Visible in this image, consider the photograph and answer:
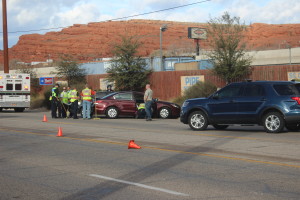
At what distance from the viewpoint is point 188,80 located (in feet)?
122

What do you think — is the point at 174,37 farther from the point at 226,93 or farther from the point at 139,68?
the point at 226,93

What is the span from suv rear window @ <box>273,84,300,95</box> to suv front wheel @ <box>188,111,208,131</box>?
2.72 metres

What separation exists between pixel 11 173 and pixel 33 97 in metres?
37.5

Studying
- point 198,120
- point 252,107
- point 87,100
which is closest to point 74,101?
point 87,100

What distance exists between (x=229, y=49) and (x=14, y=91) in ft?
51.3

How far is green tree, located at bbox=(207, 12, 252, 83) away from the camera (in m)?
31.6

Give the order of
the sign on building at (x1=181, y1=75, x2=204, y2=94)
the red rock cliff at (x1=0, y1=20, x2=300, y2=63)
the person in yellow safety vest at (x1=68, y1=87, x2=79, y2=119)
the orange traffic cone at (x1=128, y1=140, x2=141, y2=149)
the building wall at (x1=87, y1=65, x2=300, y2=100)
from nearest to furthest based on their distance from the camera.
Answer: the orange traffic cone at (x1=128, y1=140, x2=141, y2=149)
the person in yellow safety vest at (x1=68, y1=87, x2=79, y2=119)
the building wall at (x1=87, y1=65, x2=300, y2=100)
the sign on building at (x1=181, y1=75, x2=204, y2=94)
the red rock cliff at (x1=0, y1=20, x2=300, y2=63)

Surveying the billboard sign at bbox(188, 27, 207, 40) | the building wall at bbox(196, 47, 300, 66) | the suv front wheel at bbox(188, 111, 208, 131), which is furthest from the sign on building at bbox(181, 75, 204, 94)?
the billboard sign at bbox(188, 27, 207, 40)

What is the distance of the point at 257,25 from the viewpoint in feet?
→ 413

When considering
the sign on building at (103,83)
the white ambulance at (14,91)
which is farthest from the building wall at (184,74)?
the white ambulance at (14,91)

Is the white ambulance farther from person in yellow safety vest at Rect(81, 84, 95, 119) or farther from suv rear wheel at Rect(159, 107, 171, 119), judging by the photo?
suv rear wheel at Rect(159, 107, 171, 119)

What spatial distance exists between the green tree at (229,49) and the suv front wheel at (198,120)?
1499 cm

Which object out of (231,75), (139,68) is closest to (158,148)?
(231,75)

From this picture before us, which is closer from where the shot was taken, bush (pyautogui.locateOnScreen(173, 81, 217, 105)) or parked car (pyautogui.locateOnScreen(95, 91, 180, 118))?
parked car (pyautogui.locateOnScreen(95, 91, 180, 118))
